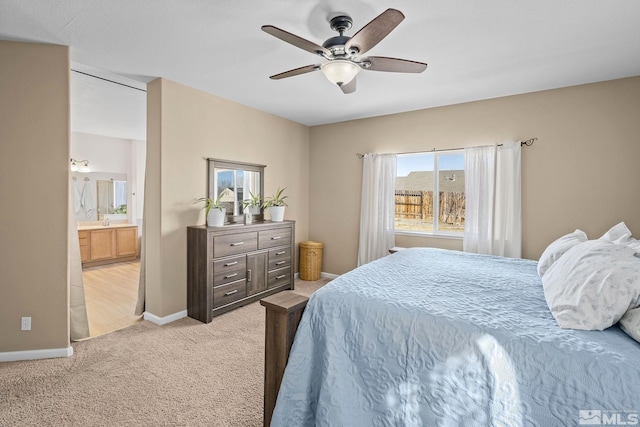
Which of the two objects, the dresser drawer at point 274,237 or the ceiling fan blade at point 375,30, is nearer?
the ceiling fan blade at point 375,30

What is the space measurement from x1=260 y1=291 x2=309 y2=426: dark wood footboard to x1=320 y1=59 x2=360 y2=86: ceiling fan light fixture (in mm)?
1502

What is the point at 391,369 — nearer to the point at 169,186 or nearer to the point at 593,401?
the point at 593,401

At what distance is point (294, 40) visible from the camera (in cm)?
183

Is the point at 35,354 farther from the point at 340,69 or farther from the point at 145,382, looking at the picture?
the point at 340,69

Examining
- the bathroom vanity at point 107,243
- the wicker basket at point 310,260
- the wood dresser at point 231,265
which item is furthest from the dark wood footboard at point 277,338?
the bathroom vanity at point 107,243

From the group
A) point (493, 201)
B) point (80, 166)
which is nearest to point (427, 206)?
point (493, 201)

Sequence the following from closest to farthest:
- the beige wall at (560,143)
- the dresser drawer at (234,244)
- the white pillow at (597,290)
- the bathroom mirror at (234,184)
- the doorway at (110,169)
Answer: the white pillow at (597,290), the beige wall at (560,143), the dresser drawer at (234,244), the doorway at (110,169), the bathroom mirror at (234,184)

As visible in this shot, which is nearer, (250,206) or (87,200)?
(250,206)

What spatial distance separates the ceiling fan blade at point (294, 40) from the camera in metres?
1.73

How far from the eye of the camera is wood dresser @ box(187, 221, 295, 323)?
130 inches

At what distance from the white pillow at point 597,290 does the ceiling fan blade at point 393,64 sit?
1521 mm

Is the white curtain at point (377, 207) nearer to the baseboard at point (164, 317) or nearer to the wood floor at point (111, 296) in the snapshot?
the baseboard at point (164, 317)

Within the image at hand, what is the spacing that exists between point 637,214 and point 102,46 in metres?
5.18

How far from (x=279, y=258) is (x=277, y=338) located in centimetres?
263
